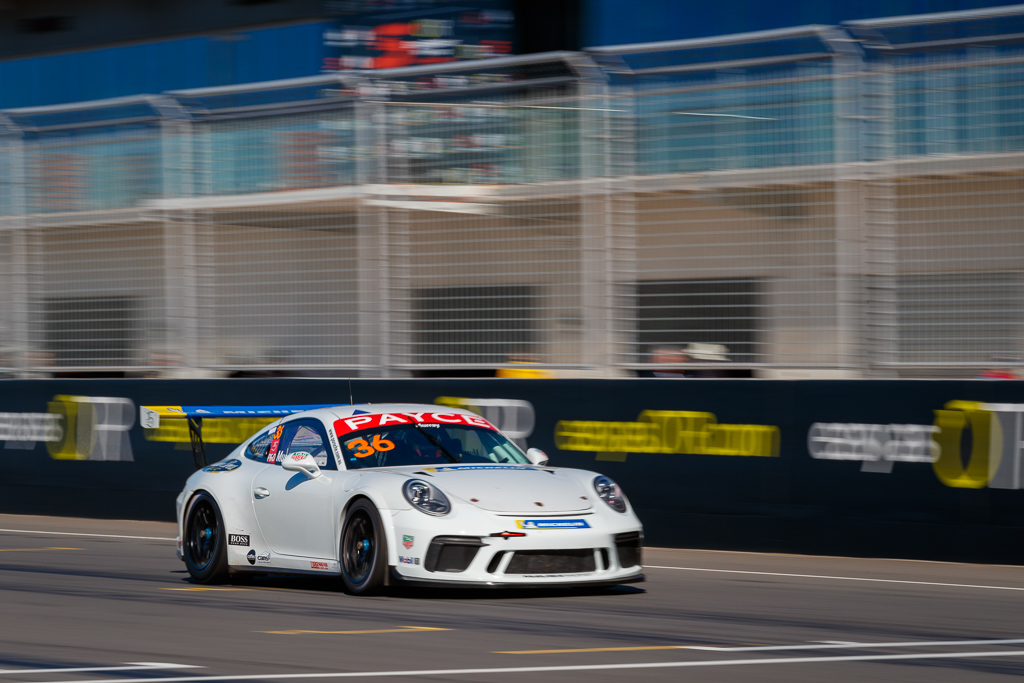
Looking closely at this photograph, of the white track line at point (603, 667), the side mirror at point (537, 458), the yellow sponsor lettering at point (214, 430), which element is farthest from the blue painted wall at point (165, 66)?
the white track line at point (603, 667)

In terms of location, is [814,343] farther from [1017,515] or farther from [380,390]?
[380,390]

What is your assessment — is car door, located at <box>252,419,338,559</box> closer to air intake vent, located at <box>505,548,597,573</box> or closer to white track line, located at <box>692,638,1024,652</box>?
air intake vent, located at <box>505,548,597,573</box>

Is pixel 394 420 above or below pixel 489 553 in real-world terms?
above

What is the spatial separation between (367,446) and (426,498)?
0.98 meters

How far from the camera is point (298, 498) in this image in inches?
369

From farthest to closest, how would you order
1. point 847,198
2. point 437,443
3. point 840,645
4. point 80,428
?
1. point 80,428
2. point 847,198
3. point 437,443
4. point 840,645

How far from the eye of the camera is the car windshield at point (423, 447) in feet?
30.8

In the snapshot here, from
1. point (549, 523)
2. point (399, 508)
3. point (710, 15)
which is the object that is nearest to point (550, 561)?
point (549, 523)

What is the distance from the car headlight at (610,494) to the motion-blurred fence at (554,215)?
3.26 meters

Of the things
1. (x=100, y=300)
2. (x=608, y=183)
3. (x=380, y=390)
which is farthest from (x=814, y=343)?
(x=100, y=300)

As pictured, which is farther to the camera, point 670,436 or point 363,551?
point 670,436

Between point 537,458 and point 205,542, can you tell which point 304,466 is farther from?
point 537,458

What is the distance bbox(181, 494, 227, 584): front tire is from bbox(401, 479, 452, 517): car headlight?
1849mm

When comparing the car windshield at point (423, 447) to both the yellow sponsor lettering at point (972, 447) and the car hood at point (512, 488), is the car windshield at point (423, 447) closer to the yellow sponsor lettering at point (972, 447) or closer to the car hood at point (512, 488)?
the car hood at point (512, 488)
